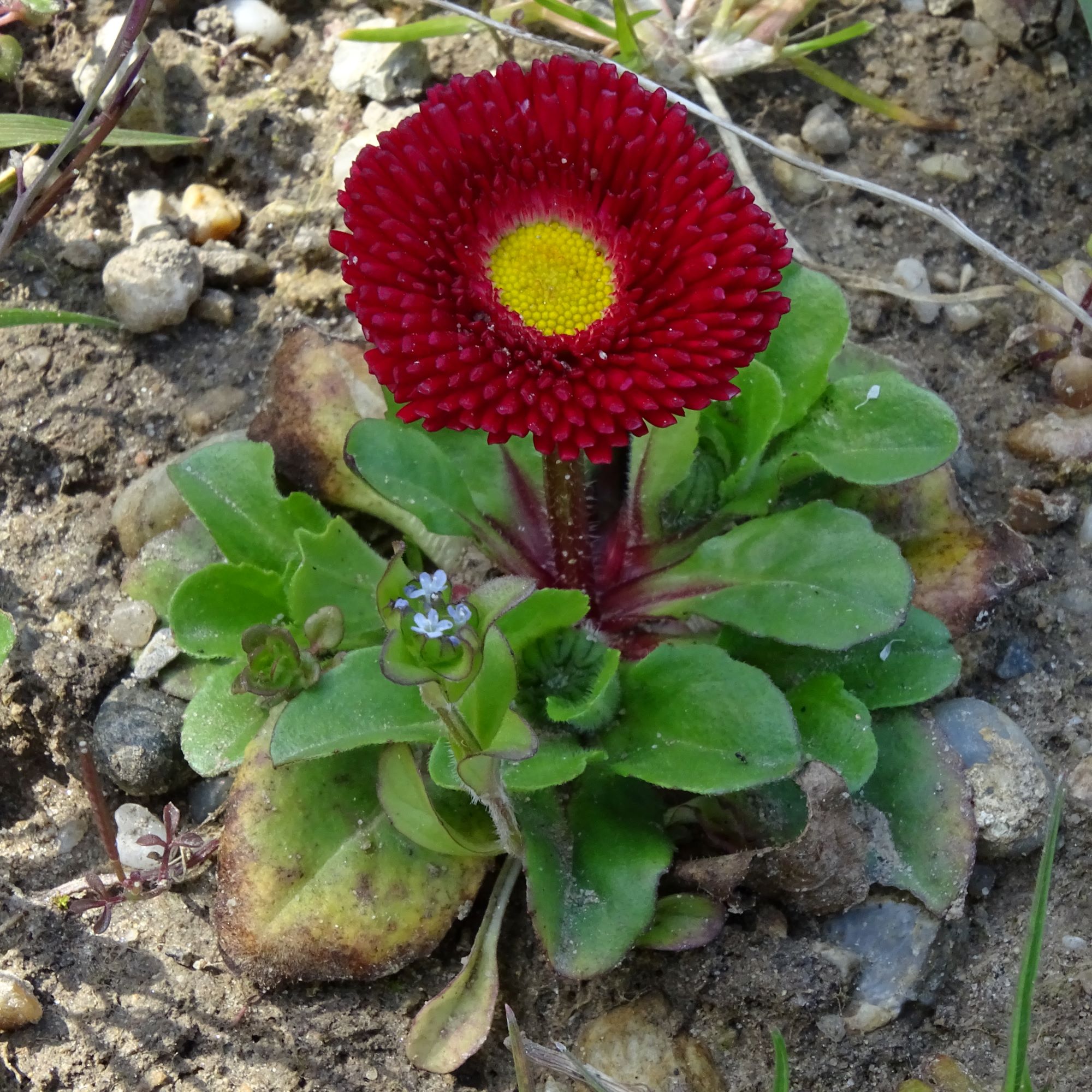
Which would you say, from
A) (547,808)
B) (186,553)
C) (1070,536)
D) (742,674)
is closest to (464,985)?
(547,808)

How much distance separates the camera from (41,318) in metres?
2.49

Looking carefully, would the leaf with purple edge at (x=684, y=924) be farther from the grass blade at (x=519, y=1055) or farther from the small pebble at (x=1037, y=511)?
the small pebble at (x=1037, y=511)

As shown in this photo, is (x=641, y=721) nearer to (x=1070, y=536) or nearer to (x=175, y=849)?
(x=175, y=849)

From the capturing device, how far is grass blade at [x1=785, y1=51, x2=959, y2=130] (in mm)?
3109

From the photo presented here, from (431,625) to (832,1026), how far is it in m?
1.21

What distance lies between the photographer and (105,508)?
9.04 feet

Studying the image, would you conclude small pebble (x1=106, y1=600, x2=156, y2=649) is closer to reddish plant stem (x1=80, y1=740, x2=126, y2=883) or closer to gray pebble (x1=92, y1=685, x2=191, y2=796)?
gray pebble (x1=92, y1=685, x2=191, y2=796)

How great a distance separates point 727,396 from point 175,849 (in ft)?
4.77

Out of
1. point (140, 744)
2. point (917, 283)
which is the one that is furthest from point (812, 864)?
point (917, 283)

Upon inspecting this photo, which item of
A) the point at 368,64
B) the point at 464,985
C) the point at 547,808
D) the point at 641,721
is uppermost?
the point at 368,64

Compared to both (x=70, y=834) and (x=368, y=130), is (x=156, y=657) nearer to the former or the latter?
(x=70, y=834)

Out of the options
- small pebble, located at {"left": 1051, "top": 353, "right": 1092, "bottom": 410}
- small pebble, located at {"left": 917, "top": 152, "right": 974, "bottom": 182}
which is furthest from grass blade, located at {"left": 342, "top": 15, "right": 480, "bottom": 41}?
small pebble, located at {"left": 1051, "top": 353, "right": 1092, "bottom": 410}

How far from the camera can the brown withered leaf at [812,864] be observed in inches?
80.4

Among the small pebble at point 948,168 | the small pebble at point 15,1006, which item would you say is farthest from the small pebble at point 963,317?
the small pebble at point 15,1006
